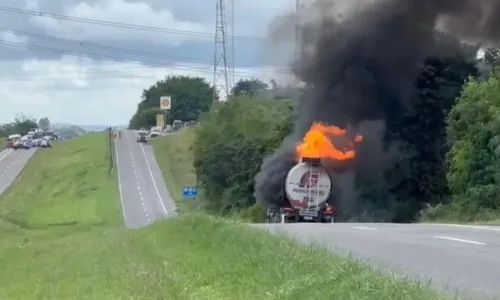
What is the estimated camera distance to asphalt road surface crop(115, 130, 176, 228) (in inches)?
2702

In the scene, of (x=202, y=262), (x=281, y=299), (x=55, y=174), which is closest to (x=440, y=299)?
(x=281, y=299)

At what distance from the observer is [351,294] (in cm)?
1108

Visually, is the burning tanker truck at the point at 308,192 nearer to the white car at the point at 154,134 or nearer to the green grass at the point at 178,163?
the green grass at the point at 178,163

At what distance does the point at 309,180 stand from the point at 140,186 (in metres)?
47.8

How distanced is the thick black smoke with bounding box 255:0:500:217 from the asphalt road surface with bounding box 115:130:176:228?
1071 cm

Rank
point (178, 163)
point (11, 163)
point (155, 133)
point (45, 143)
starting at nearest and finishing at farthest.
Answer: point (178, 163)
point (11, 163)
point (45, 143)
point (155, 133)

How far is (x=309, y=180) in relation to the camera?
41312 mm

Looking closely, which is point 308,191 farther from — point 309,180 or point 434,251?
point 434,251

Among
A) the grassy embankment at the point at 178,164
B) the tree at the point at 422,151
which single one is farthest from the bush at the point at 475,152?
the grassy embankment at the point at 178,164

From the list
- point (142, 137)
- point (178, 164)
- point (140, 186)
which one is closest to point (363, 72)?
point (140, 186)

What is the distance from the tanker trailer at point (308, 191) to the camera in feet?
135

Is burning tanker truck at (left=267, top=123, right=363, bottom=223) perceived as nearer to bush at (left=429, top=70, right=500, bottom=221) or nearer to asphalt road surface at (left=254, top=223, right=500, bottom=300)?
bush at (left=429, top=70, right=500, bottom=221)

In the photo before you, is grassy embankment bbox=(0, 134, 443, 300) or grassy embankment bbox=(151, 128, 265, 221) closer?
grassy embankment bbox=(0, 134, 443, 300)

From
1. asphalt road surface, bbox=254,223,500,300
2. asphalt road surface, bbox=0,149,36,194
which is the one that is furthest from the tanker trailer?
asphalt road surface, bbox=0,149,36,194
